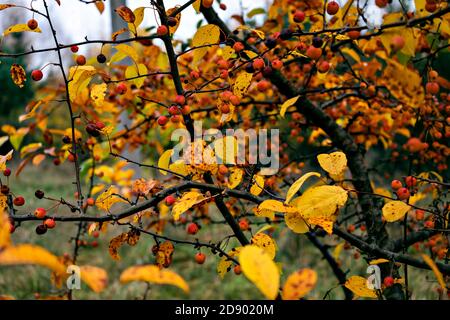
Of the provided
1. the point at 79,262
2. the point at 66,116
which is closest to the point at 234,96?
the point at 79,262

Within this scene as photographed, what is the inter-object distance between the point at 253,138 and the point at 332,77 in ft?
1.93

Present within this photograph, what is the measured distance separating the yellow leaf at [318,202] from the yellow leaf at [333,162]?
0.12 m

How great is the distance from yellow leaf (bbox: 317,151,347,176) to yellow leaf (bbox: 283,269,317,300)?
428 mm

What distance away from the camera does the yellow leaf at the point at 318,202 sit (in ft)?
2.94

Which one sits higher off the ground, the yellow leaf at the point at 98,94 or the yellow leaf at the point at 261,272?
the yellow leaf at the point at 98,94

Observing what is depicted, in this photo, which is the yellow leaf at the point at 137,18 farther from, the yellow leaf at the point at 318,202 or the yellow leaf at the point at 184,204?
the yellow leaf at the point at 318,202

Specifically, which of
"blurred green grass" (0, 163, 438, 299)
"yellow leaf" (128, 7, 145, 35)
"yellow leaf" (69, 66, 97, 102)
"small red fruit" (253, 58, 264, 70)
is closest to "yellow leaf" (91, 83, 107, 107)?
"yellow leaf" (69, 66, 97, 102)

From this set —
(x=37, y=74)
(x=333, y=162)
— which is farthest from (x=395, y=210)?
(x=37, y=74)

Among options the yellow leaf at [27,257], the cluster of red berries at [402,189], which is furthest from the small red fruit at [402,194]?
the yellow leaf at [27,257]

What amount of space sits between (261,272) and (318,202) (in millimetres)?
374

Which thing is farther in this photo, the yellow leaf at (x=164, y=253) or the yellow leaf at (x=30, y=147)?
the yellow leaf at (x=30, y=147)

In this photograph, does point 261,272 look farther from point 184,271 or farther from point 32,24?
point 184,271

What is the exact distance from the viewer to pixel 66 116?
12625 millimetres
